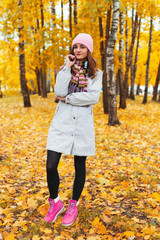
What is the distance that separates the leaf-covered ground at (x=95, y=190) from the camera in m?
2.54

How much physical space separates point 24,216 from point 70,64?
6.72 ft

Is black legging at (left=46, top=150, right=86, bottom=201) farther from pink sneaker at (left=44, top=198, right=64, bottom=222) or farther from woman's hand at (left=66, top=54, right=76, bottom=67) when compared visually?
woman's hand at (left=66, top=54, right=76, bottom=67)

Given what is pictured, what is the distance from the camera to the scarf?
245 cm

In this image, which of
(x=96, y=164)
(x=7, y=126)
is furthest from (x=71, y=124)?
(x=7, y=126)

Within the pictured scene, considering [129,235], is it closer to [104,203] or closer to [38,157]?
[104,203]

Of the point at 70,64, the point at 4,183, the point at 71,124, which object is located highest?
the point at 70,64

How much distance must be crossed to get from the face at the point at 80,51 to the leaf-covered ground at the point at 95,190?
204 cm

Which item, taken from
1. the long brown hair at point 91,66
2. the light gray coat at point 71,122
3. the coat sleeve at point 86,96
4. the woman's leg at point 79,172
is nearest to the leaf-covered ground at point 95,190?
the woman's leg at point 79,172

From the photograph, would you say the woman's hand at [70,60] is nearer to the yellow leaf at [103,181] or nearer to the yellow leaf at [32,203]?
the yellow leaf at [32,203]

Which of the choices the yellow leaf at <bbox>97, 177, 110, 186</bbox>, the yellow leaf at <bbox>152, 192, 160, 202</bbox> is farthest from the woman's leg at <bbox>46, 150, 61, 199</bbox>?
the yellow leaf at <bbox>152, 192, 160, 202</bbox>

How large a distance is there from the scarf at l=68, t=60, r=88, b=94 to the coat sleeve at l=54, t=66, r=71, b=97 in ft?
0.34

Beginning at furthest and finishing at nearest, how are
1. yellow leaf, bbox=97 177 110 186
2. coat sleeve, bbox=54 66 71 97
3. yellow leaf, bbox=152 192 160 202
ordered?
yellow leaf, bbox=97 177 110 186, yellow leaf, bbox=152 192 160 202, coat sleeve, bbox=54 66 71 97

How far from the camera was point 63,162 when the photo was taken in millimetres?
4887

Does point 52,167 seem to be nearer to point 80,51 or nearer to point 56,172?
point 56,172
